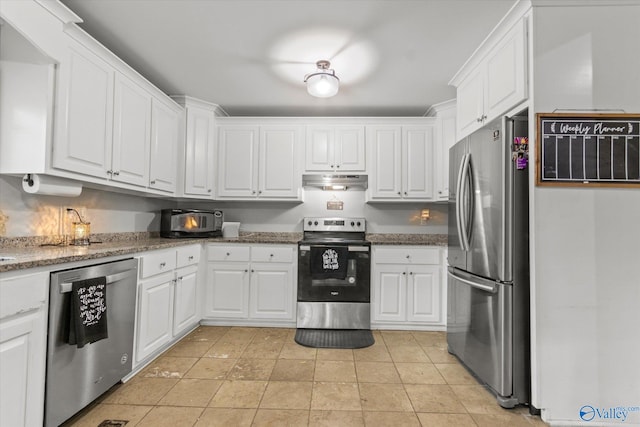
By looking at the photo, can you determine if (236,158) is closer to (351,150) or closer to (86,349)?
(351,150)

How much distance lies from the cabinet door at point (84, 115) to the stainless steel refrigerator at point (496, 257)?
255 centimetres

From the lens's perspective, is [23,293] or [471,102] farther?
[471,102]

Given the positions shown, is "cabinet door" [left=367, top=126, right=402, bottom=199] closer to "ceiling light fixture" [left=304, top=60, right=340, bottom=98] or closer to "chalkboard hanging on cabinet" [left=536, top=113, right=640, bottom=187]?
"ceiling light fixture" [left=304, top=60, right=340, bottom=98]

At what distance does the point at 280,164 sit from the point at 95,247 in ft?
6.63

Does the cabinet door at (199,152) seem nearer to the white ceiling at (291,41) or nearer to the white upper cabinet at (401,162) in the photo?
the white ceiling at (291,41)

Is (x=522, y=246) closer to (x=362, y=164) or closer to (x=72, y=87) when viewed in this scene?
(x=362, y=164)

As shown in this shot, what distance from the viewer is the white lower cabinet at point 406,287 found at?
3.24m

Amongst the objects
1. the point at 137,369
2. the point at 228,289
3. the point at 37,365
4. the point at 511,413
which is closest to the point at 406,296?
the point at 511,413

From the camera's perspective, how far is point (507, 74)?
2.05 m

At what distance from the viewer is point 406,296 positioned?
3.26 m

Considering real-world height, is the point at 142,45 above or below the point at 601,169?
above

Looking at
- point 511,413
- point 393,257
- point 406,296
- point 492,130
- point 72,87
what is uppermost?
point 72,87

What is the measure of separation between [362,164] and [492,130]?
5.60 ft

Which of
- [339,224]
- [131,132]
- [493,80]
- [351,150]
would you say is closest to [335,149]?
[351,150]
